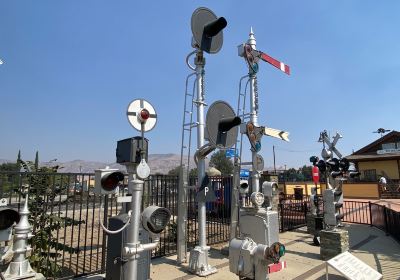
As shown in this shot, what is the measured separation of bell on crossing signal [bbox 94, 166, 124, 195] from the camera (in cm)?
369

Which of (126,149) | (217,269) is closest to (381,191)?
(217,269)

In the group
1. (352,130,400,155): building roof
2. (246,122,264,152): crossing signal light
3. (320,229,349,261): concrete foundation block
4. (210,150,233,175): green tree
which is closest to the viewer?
(320,229,349,261): concrete foundation block

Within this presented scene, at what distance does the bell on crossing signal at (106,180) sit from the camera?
369cm

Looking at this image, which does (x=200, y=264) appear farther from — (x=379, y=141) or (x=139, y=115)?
(x=379, y=141)

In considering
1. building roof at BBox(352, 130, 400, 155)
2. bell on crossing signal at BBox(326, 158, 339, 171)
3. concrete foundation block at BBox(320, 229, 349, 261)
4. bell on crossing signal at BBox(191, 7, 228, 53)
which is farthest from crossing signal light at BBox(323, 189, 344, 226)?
building roof at BBox(352, 130, 400, 155)

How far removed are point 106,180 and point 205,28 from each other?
5.04m

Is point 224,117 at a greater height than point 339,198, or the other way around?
point 224,117

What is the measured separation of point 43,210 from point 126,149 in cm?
309

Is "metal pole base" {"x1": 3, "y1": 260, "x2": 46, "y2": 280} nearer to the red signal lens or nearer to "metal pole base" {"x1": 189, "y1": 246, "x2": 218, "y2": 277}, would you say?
the red signal lens

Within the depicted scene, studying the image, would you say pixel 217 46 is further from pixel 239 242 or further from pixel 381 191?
pixel 381 191

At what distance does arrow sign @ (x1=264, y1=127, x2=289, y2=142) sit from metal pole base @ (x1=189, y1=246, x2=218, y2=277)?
3987mm

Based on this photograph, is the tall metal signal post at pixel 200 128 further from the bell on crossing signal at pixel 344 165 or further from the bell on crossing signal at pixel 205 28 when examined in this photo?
the bell on crossing signal at pixel 344 165

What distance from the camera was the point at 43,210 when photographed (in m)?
5.88

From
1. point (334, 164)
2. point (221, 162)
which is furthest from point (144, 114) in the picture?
point (221, 162)
